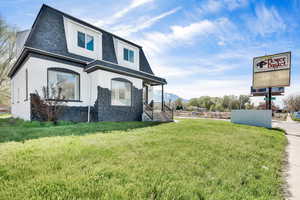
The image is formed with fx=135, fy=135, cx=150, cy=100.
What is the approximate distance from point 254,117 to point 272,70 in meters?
4.59

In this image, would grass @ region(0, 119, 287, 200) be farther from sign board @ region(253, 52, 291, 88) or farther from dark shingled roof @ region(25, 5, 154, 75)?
sign board @ region(253, 52, 291, 88)

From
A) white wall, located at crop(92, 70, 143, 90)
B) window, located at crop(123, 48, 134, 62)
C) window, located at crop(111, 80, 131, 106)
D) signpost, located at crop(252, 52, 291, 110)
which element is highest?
window, located at crop(123, 48, 134, 62)

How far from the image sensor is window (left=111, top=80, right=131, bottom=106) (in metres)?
8.98

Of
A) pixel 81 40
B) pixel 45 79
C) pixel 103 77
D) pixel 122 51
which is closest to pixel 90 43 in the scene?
pixel 81 40

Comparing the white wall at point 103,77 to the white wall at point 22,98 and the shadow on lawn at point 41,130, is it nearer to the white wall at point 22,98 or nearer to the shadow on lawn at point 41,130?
the shadow on lawn at point 41,130

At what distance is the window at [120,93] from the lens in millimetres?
8977

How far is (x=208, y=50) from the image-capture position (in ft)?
38.7

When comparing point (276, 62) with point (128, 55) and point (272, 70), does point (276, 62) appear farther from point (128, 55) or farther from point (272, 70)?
point (128, 55)

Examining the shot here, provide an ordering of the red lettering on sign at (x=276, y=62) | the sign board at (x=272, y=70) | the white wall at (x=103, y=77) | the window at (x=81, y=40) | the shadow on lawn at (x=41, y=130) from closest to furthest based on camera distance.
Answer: the shadow on lawn at (x=41, y=130)
the white wall at (x=103, y=77)
the window at (x=81, y=40)
the sign board at (x=272, y=70)
the red lettering on sign at (x=276, y=62)

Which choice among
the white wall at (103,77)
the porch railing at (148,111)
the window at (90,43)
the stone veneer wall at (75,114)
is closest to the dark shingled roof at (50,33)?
the window at (90,43)

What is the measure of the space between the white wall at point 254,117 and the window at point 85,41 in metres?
13.8

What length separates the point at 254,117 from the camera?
1214 cm

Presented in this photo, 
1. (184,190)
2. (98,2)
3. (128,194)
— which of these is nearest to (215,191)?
(184,190)

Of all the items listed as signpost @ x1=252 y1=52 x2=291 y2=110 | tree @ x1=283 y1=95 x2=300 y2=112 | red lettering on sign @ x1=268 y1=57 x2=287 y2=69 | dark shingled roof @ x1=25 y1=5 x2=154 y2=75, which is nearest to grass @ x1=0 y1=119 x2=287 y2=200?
dark shingled roof @ x1=25 y1=5 x2=154 y2=75
